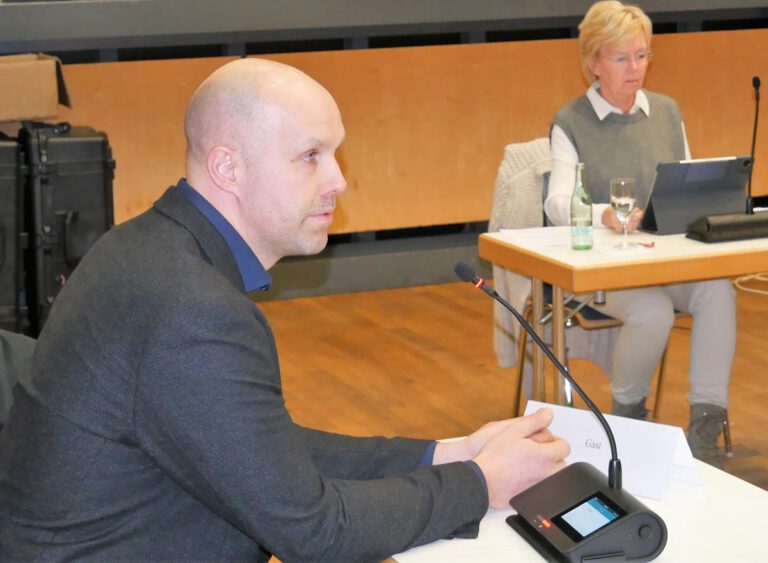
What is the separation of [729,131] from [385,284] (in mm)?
2338

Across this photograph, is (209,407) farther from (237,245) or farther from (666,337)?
(666,337)

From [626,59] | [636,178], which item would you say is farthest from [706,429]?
[626,59]

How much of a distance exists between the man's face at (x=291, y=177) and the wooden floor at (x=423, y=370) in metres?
2.39

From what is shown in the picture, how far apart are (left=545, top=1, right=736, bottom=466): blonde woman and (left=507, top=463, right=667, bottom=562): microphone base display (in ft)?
6.98

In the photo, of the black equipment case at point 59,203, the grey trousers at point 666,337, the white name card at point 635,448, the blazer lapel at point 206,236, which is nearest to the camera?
the blazer lapel at point 206,236

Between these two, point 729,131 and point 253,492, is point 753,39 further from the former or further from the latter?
point 253,492

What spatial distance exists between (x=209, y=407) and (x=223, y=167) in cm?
39

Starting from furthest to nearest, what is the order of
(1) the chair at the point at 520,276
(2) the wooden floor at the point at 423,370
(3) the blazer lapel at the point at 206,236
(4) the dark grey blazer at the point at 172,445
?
(2) the wooden floor at the point at 423,370
(1) the chair at the point at 520,276
(3) the blazer lapel at the point at 206,236
(4) the dark grey blazer at the point at 172,445

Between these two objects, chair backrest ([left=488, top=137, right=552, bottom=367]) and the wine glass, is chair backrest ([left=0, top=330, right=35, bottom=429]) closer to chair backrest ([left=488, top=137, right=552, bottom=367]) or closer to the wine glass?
the wine glass

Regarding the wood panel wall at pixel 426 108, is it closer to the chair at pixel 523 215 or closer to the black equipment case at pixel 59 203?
the black equipment case at pixel 59 203

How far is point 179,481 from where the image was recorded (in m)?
1.49

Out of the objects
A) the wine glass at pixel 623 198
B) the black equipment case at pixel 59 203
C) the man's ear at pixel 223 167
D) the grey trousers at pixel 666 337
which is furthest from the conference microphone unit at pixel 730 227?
the black equipment case at pixel 59 203

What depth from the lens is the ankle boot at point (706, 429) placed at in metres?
3.72

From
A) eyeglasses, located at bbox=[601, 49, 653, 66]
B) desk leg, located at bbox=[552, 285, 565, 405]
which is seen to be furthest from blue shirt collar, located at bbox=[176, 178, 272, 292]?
eyeglasses, located at bbox=[601, 49, 653, 66]
